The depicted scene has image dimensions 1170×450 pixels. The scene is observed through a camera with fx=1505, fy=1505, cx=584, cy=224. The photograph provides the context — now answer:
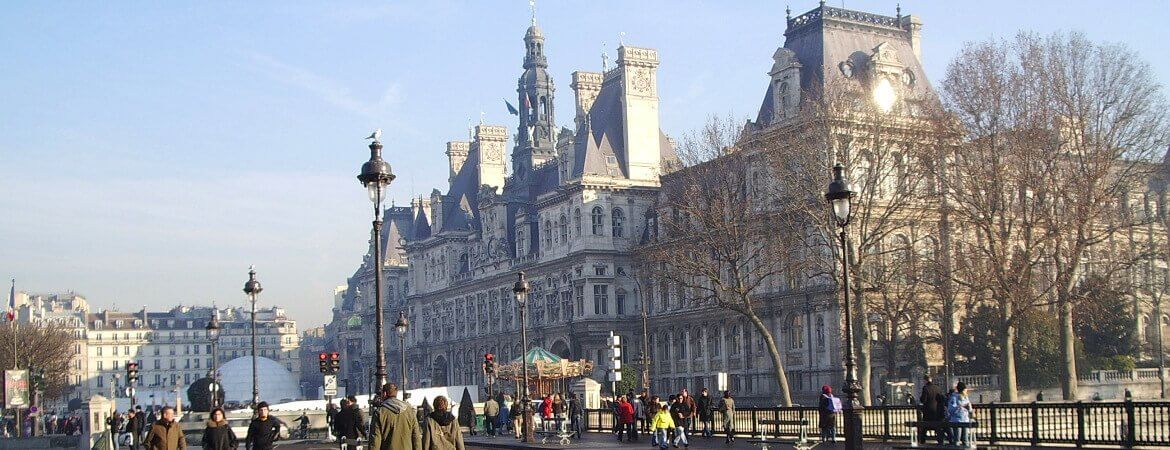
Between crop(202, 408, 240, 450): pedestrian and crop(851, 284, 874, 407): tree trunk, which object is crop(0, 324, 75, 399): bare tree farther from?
crop(202, 408, 240, 450): pedestrian

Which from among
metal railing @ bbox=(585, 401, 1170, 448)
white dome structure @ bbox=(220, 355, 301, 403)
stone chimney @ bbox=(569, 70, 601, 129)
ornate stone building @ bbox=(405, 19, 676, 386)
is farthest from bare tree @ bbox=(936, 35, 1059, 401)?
white dome structure @ bbox=(220, 355, 301, 403)

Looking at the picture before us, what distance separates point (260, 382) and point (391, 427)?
132836 millimetres

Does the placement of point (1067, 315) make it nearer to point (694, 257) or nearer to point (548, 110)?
point (694, 257)

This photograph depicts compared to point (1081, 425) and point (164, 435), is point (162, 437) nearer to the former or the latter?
point (164, 435)

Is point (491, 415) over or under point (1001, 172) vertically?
under

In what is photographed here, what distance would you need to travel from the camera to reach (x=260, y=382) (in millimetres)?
146625

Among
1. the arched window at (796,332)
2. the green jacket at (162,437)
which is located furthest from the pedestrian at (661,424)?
the arched window at (796,332)

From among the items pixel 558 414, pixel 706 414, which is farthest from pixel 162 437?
pixel 558 414

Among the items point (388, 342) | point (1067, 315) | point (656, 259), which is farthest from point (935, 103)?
point (388, 342)

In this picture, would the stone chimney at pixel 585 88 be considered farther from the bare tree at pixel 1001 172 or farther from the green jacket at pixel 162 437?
the green jacket at pixel 162 437

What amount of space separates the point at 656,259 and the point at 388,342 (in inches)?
2660

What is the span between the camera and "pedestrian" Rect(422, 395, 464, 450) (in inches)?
717

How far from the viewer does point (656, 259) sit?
69000 millimetres

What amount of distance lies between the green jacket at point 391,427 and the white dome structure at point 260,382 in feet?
407
